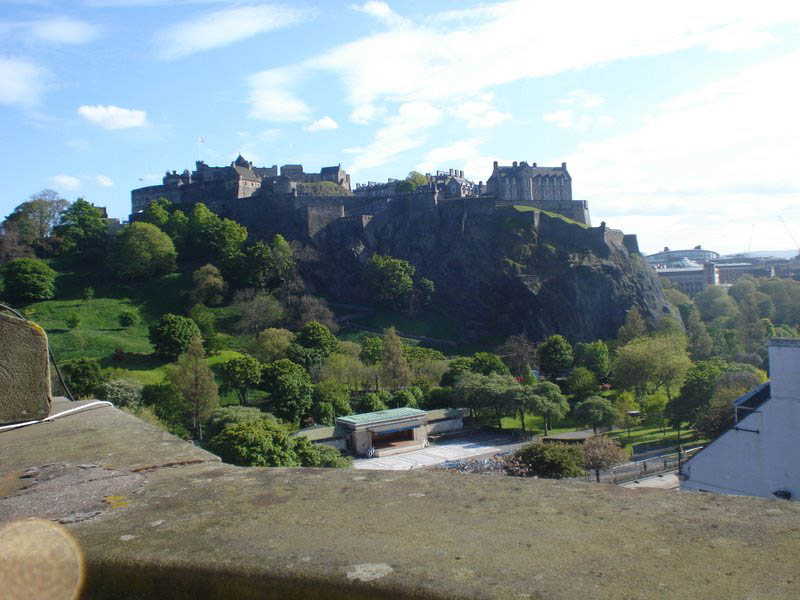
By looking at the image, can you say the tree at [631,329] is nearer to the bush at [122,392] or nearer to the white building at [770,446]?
the white building at [770,446]

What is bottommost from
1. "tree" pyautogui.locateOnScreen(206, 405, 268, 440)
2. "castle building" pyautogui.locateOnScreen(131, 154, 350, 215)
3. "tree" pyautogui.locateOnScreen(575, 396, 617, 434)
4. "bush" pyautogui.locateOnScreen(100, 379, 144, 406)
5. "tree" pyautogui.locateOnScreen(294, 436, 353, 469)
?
"tree" pyautogui.locateOnScreen(575, 396, 617, 434)

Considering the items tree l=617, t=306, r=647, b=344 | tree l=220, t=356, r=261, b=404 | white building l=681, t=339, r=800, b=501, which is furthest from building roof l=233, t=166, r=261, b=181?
white building l=681, t=339, r=800, b=501

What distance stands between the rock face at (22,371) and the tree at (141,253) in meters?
49.3

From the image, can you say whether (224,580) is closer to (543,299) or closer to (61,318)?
(61,318)

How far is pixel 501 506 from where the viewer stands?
226 centimetres

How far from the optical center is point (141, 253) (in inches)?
1935

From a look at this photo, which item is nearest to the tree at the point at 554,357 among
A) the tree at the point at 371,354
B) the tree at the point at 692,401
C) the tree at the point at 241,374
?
the tree at the point at 692,401

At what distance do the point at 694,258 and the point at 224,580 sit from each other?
563 ft

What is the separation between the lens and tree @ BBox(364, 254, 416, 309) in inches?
1978

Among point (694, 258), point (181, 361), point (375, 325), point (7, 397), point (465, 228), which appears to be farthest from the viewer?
point (694, 258)

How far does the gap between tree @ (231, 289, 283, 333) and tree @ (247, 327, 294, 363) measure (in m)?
5.04

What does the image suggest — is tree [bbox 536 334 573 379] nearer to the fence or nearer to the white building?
the fence

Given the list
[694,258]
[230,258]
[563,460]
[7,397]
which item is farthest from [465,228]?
[694,258]

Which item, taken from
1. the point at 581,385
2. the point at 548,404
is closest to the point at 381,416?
the point at 548,404
